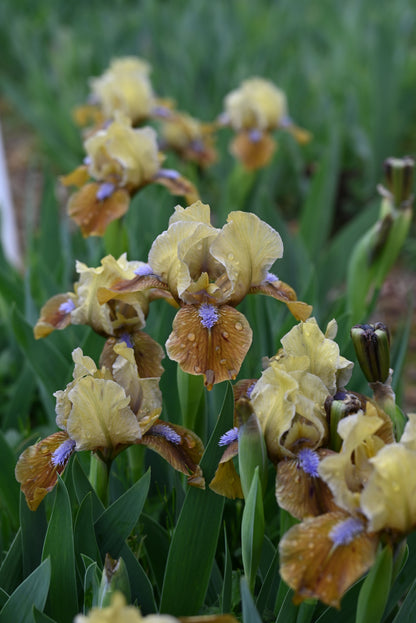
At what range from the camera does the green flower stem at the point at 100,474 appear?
3.91 feet

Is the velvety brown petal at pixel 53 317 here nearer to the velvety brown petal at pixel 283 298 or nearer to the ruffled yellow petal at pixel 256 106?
the velvety brown petal at pixel 283 298

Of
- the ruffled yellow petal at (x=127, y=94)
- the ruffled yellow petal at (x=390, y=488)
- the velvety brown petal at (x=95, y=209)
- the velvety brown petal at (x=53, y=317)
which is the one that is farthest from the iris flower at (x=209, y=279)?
the ruffled yellow petal at (x=127, y=94)

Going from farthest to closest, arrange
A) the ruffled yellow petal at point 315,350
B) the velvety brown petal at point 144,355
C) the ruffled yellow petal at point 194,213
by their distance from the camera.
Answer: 1. the velvety brown petal at point 144,355
2. the ruffled yellow petal at point 194,213
3. the ruffled yellow petal at point 315,350

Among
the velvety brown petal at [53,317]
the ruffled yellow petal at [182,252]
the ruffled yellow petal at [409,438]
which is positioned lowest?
the velvety brown petal at [53,317]

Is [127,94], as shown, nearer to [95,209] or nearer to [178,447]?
[95,209]

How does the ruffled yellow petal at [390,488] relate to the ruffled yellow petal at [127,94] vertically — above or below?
below

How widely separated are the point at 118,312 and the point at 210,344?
0.28 metres

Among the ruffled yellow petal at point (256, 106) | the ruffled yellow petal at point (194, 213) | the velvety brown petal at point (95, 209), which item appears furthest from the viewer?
the ruffled yellow petal at point (256, 106)

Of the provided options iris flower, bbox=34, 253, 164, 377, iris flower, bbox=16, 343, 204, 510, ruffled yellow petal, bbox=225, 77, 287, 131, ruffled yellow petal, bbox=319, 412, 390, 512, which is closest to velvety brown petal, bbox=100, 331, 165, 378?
iris flower, bbox=34, 253, 164, 377

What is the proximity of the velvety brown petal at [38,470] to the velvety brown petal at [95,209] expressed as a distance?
0.74 m

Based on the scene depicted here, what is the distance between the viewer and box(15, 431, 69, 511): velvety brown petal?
1109 millimetres

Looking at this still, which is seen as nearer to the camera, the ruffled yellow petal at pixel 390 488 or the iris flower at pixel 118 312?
the ruffled yellow petal at pixel 390 488

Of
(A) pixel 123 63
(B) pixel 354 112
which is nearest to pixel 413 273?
(B) pixel 354 112

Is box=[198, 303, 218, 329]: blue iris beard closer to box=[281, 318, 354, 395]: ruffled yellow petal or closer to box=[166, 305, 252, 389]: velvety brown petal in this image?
box=[166, 305, 252, 389]: velvety brown petal
